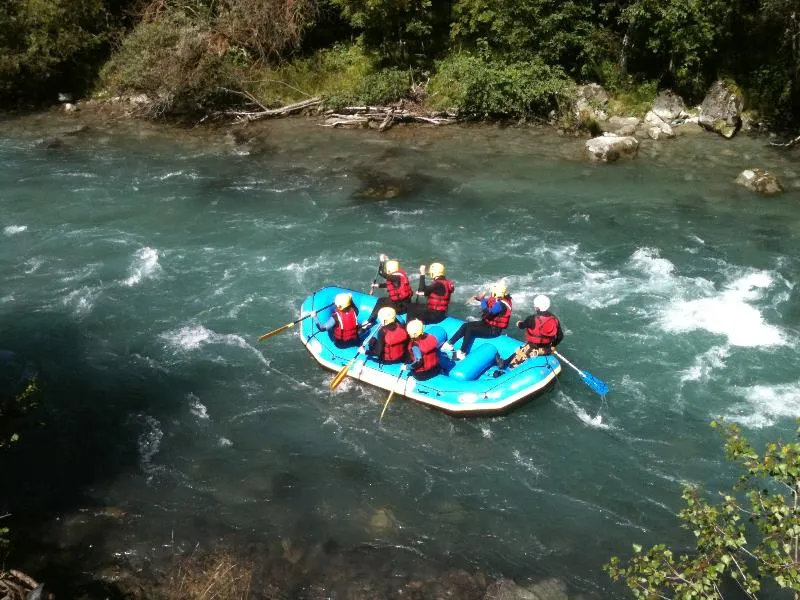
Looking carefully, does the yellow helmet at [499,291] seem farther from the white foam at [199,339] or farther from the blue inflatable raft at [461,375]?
the white foam at [199,339]

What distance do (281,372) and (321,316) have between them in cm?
108

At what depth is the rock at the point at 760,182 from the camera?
1496 cm

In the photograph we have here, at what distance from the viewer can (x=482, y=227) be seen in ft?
47.3

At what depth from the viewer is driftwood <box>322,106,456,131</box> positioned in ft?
63.8

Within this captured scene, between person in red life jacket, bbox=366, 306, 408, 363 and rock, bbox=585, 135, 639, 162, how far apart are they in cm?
954

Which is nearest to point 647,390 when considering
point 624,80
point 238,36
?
point 624,80

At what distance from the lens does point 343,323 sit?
10133 mm

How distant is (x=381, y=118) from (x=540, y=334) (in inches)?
462

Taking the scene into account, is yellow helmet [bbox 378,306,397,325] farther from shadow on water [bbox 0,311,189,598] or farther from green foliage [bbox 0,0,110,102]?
green foliage [bbox 0,0,110,102]

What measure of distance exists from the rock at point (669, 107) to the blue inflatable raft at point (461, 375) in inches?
445

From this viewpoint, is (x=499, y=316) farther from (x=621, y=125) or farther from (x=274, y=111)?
(x=274, y=111)

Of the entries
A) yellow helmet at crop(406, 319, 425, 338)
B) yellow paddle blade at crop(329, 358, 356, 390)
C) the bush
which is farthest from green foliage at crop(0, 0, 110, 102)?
yellow helmet at crop(406, 319, 425, 338)

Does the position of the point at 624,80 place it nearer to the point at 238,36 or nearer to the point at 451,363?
the point at 238,36

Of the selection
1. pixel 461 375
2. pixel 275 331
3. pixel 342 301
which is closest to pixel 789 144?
pixel 461 375
